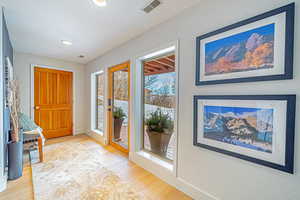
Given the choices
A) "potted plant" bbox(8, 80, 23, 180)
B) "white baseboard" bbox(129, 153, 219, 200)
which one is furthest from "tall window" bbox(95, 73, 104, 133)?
"potted plant" bbox(8, 80, 23, 180)

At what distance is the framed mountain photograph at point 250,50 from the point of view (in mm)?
1033

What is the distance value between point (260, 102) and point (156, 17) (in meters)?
1.67

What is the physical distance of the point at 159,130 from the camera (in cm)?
238

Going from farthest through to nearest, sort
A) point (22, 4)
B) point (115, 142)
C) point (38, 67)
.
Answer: point (38, 67), point (115, 142), point (22, 4)

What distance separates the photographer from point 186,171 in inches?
67.2

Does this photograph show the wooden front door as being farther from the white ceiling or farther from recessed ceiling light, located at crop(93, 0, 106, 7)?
recessed ceiling light, located at crop(93, 0, 106, 7)

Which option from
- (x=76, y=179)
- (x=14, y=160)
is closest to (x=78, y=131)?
(x=14, y=160)

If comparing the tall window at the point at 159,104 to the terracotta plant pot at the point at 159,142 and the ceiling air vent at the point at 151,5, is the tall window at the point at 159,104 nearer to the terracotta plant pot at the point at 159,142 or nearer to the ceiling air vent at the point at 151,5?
the terracotta plant pot at the point at 159,142

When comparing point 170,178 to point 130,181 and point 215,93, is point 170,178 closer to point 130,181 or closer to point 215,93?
point 130,181

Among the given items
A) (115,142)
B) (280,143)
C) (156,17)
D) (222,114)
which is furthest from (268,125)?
(115,142)

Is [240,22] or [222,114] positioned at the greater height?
[240,22]

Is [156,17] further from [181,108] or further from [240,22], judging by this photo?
[181,108]

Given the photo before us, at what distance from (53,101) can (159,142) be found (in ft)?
11.7

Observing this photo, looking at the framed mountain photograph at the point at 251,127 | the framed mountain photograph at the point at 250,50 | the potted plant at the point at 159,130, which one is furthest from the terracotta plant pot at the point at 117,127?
the framed mountain photograph at the point at 250,50
